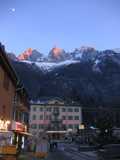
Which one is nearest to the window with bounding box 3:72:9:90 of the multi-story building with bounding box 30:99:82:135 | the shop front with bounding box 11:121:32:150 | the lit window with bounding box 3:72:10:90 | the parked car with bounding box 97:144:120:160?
the lit window with bounding box 3:72:10:90

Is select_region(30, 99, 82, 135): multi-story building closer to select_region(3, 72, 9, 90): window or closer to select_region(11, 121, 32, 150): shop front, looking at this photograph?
select_region(11, 121, 32, 150): shop front

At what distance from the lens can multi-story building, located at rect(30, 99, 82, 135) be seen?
438ft

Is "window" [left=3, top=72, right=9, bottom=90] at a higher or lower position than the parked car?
higher

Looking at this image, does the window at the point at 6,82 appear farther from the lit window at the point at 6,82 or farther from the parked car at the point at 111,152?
the parked car at the point at 111,152

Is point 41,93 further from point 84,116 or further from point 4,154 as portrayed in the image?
point 4,154

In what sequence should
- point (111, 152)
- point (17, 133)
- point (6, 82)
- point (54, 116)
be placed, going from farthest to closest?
point (54, 116) → point (17, 133) → point (6, 82) → point (111, 152)

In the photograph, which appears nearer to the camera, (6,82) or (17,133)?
(6,82)

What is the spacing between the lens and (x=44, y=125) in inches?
5261

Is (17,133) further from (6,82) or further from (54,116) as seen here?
(54,116)

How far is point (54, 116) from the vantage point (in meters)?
136

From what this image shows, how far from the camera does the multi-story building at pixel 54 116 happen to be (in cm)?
13350

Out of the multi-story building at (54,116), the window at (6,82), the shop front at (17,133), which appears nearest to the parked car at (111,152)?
the window at (6,82)

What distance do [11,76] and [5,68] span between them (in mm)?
4545

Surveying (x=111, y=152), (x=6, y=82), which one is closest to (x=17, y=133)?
(x=6, y=82)
